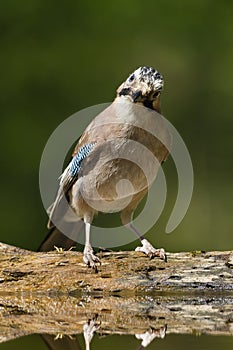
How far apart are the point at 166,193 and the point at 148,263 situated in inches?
194

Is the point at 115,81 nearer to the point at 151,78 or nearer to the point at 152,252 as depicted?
the point at 151,78

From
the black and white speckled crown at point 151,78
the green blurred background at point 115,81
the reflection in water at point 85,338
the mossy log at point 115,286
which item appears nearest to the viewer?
the reflection in water at point 85,338

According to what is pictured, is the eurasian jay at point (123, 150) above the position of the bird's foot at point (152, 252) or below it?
above

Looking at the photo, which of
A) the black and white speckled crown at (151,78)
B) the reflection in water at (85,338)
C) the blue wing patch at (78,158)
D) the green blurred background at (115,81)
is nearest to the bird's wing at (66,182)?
the blue wing patch at (78,158)

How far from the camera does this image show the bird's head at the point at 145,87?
6125mm

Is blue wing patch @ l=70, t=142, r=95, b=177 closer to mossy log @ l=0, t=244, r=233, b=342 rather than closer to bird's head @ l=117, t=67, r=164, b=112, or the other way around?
bird's head @ l=117, t=67, r=164, b=112

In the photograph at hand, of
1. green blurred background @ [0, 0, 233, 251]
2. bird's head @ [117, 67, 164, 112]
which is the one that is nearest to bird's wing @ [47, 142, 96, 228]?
bird's head @ [117, 67, 164, 112]

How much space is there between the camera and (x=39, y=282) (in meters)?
5.64

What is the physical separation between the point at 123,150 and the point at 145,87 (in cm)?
46

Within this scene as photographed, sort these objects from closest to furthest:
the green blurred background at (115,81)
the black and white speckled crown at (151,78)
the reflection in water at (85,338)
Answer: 1. the reflection in water at (85,338)
2. the black and white speckled crown at (151,78)
3. the green blurred background at (115,81)

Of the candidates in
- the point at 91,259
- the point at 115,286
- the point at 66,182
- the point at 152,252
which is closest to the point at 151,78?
the point at 66,182

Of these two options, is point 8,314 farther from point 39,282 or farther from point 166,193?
point 166,193

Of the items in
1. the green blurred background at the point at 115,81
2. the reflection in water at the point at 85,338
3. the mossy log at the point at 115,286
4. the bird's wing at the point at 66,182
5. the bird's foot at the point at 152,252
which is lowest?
the reflection in water at the point at 85,338

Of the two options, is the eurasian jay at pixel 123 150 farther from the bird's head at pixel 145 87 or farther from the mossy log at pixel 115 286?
the mossy log at pixel 115 286
